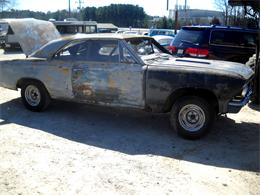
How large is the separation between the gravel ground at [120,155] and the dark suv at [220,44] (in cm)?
273

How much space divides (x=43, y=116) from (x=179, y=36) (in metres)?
4.97

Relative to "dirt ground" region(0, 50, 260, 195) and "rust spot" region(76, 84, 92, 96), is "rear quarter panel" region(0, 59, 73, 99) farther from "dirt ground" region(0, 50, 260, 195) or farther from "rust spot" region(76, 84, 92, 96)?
"dirt ground" region(0, 50, 260, 195)

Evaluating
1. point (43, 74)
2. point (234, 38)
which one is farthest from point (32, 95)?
point (234, 38)

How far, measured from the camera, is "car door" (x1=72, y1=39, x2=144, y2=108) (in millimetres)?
5871

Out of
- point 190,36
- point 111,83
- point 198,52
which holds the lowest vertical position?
point 111,83

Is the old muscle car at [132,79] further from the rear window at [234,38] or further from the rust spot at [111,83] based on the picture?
the rear window at [234,38]

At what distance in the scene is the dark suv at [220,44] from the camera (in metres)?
9.42

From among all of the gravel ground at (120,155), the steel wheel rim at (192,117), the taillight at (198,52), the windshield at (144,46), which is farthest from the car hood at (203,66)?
the taillight at (198,52)

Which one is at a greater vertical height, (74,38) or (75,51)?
(74,38)

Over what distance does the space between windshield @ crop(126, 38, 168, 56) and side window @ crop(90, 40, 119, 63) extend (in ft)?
0.92

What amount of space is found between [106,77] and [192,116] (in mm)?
1616

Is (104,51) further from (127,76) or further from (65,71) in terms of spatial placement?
(65,71)

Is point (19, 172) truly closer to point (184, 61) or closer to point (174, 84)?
point (174, 84)

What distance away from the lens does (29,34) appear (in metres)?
9.34
